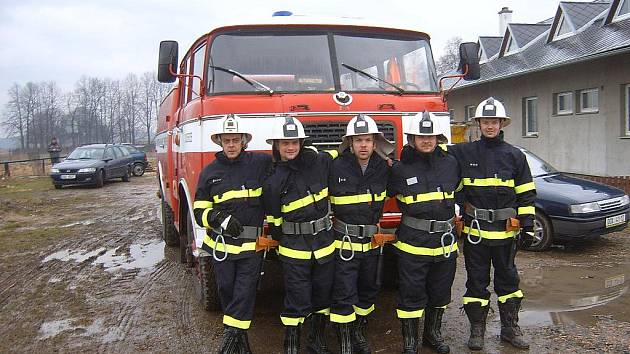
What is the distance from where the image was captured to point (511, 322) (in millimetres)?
4512

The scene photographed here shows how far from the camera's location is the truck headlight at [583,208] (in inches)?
295

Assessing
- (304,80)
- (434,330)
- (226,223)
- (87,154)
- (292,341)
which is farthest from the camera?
(87,154)

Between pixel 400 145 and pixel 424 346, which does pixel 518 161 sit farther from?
pixel 424 346

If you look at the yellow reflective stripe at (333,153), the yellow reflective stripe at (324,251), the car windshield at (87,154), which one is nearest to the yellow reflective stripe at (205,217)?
the yellow reflective stripe at (324,251)

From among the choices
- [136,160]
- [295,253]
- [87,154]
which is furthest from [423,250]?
[136,160]

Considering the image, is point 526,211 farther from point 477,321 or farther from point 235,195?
point 235,195

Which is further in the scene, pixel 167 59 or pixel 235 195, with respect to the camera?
pixel 167 59

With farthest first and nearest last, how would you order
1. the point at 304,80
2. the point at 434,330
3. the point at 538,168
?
the point at 538,168
the point at 304,80
the point at 434,330

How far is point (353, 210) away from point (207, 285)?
75.4 inches

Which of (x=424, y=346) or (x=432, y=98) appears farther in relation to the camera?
(x=432, y=98)

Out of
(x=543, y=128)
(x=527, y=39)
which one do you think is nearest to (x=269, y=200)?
(x=543, y=128)

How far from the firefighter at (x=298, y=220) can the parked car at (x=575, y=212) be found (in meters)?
4.47

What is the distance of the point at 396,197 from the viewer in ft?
14.3

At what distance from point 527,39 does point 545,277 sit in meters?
16.9
